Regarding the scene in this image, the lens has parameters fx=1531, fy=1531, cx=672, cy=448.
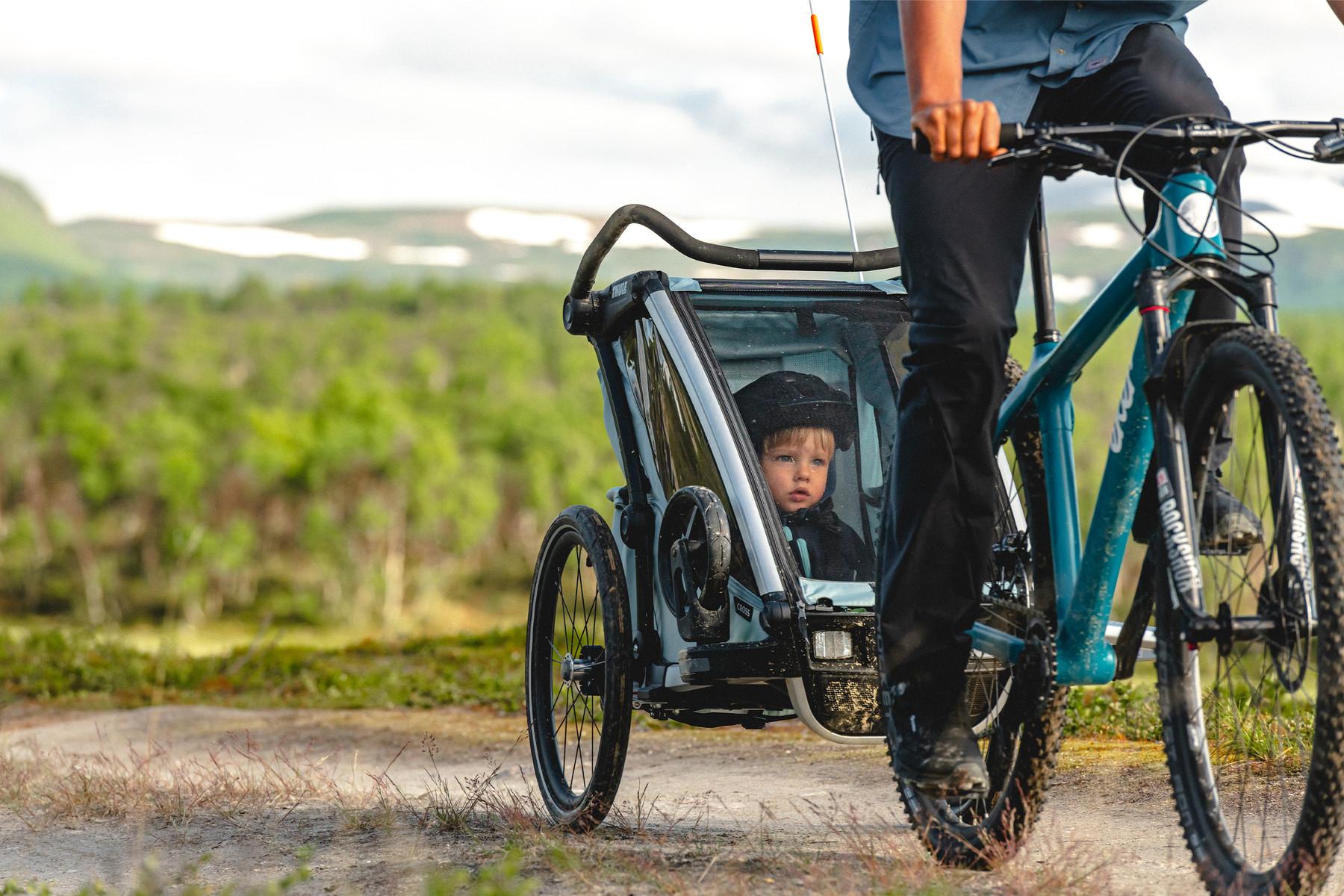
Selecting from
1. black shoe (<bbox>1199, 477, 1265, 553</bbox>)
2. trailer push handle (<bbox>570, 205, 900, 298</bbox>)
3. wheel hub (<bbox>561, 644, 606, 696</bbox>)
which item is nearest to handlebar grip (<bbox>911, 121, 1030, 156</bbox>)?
black shoe (<bbox>1199, 477, 1265, 553</bbox>)

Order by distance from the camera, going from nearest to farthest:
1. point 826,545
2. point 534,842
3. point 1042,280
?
point 1042,280 → point 534,842 → point 826,545

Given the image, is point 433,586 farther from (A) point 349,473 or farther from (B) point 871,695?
(B) point 871,695

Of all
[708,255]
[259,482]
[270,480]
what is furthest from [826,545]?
[259,482]

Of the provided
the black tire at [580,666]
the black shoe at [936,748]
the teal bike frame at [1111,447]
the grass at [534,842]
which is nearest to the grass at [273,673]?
the grass at [534,842]

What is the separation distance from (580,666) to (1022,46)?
213 centimetres

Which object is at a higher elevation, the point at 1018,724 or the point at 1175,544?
the point at 1175,544

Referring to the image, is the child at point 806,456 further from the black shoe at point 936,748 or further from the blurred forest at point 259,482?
the blurred forest at point 259,482

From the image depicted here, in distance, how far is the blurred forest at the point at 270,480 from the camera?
6369 centimetres

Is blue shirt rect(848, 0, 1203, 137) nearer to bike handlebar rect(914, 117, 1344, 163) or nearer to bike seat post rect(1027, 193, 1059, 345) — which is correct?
bike seat post rect(1027, 193, 1059, 345)

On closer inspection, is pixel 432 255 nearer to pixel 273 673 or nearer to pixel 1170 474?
pixel 273 673

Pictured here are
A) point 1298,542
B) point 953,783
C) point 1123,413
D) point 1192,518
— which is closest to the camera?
point 1298,542

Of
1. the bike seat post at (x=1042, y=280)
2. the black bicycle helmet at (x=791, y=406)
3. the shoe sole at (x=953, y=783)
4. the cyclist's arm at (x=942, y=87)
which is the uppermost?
the cyclist's arm at (x=942, y=87)

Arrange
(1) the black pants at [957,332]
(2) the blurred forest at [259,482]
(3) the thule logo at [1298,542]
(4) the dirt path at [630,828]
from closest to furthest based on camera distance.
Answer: (3) the thule logo at [1298,542]
(1) the black pants at [957,332]
(4) the dirt path at [630,828]
(2) the blurred forest at [259,482]

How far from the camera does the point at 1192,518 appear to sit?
2477 millimetres
